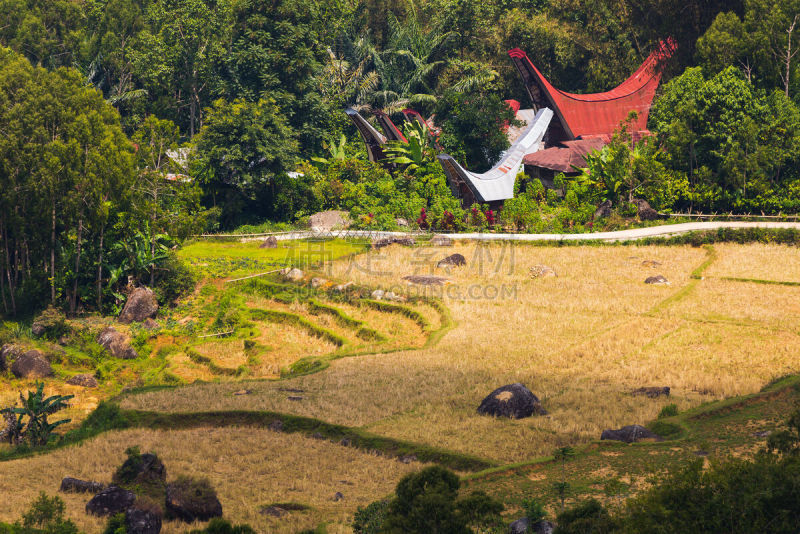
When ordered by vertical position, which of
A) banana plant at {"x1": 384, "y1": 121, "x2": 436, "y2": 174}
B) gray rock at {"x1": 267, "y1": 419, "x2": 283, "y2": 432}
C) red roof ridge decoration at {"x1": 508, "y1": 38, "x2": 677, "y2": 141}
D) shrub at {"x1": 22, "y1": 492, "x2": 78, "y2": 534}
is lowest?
gray rock at {"x1": 267, "y1": 419, "x2": 283, "y2": 432}

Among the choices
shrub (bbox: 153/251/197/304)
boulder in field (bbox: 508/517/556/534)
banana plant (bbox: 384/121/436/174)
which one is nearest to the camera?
boulder in field (bbox: 508/517/556/534)

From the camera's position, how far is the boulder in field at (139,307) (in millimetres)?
26734

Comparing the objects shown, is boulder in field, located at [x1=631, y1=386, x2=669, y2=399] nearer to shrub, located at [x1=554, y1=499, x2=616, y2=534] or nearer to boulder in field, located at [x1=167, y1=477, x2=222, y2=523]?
shrub, located at [x1=554, y1=499, x2=616, y2=534]

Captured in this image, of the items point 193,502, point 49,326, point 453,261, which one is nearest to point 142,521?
point 193,502

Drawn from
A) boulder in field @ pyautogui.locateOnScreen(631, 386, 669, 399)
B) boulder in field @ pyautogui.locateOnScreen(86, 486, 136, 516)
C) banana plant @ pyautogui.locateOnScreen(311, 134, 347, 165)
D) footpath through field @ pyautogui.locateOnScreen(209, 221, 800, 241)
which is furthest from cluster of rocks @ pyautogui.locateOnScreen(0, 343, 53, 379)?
banana plant @ pyautogui.locateOnScreen(311, 134, 347, 165)

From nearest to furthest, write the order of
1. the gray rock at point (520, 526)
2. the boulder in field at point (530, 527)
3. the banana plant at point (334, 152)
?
the boulder in field at point (530, 527), the gray rock at point (520, 526), the banana plant at point (334, 152)

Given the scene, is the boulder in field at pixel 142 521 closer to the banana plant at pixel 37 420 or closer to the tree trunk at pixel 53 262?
the banana plant at pixel 37 420

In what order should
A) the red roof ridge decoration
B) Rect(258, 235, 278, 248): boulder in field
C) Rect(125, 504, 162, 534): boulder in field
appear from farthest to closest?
the red roof ridge decoration < Rect(258, 235, 278, 248): boulder in field < Rect(125, 504, 162, 534): boulder in field

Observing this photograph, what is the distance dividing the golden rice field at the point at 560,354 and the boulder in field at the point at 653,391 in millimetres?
317

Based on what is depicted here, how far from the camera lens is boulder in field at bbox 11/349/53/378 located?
22031 millimetres

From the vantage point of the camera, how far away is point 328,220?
40344 millimetres

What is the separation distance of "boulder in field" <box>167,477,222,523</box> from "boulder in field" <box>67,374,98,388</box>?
11.2m

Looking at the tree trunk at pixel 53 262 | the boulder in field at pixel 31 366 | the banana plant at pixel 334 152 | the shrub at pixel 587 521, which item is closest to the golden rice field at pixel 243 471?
the shrub at pixel 587 521

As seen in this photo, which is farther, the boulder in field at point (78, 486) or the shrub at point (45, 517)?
the boulder in field at point (78, 486)
